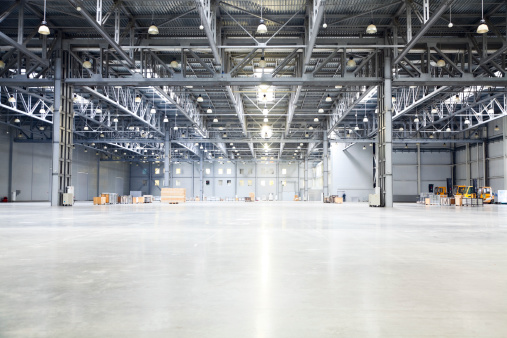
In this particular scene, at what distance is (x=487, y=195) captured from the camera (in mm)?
41750

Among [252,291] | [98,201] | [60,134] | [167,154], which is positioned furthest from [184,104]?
[252,291]

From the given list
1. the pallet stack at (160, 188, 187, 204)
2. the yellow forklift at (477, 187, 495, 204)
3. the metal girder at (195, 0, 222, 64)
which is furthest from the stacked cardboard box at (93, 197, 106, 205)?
the yellow forklift at (477, 187, 495, 204)

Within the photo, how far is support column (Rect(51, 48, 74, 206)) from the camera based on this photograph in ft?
78.7

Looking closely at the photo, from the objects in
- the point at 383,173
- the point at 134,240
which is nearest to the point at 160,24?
the point at 383,173

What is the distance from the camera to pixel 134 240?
703 cm

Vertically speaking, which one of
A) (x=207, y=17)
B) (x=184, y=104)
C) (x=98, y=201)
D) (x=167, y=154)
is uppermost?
(x=207, y=17)

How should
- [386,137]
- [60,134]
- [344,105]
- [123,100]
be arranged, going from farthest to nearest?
[344,105]
[123,100]
[60,134]
[386,137]

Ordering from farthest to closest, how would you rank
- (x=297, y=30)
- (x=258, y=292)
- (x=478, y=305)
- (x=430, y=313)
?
(x=297, y=30)
(x=258, y=292)
(x=478, y=305)
(x=430, y=313)

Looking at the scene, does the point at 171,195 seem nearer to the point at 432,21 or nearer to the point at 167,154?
the point at 167,154

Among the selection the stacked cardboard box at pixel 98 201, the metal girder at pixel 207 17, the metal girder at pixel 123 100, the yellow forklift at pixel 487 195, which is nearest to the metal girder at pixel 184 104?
the metal girder at pixel 123 100

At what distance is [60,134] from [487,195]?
42536mm

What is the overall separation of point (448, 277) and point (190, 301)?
271cm

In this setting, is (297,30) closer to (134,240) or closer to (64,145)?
(64,145)

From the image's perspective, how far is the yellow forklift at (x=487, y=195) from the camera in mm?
41438
